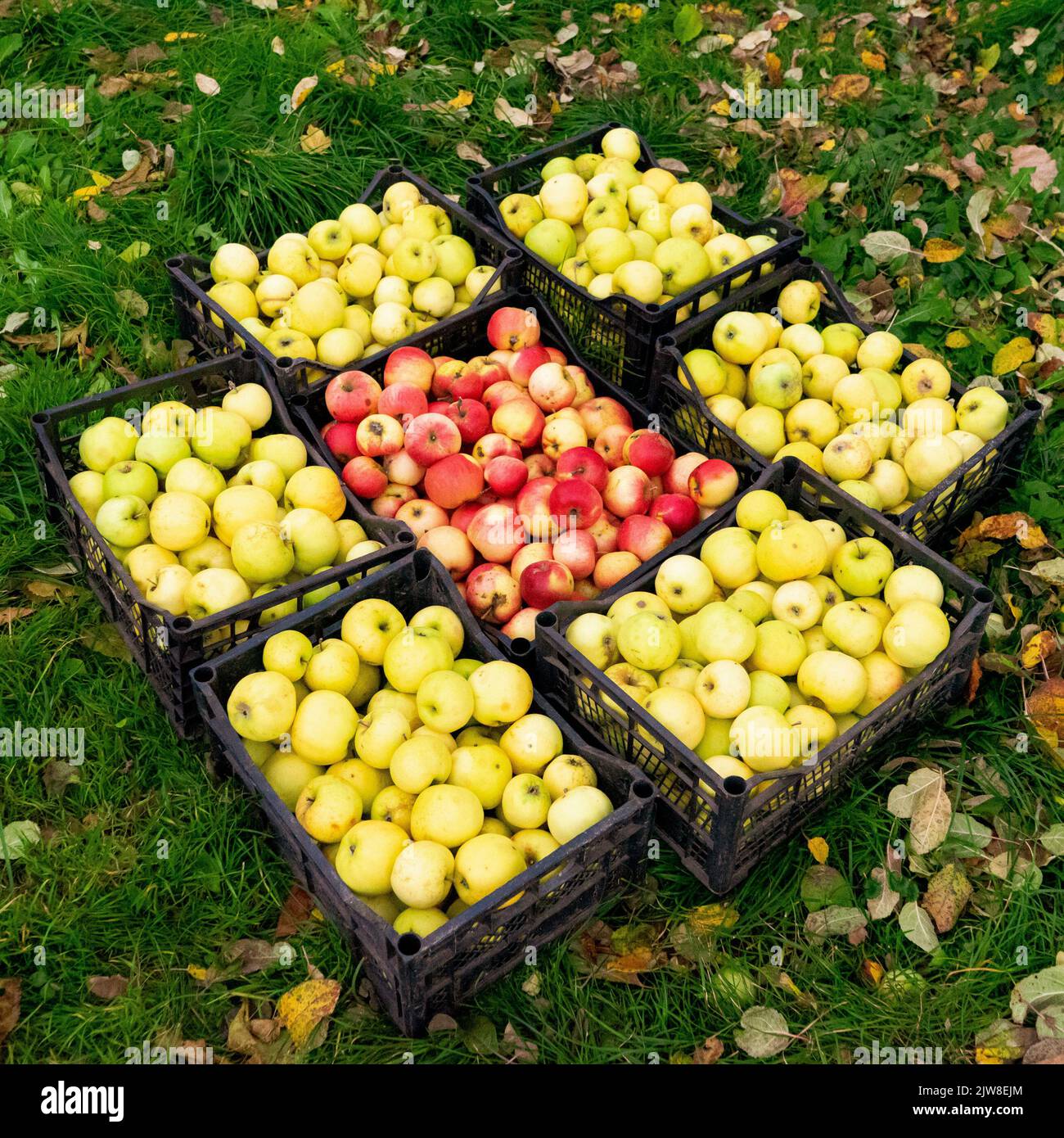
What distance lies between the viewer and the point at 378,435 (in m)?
3.94

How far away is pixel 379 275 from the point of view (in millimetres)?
4551

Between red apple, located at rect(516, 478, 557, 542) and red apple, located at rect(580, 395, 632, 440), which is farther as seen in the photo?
red apple, located at rect(580, 395, 632, 440)

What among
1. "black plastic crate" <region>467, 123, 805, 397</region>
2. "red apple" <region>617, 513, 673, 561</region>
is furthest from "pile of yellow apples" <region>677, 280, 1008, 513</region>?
"red apple" <region>617, 513, 673, 561</region>

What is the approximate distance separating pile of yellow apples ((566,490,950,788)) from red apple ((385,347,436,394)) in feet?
4.06

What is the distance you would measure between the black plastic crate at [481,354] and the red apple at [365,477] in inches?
3.0

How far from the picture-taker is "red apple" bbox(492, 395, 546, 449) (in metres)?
4.03

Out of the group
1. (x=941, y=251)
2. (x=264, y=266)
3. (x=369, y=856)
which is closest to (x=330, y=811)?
(x=369, y=856)

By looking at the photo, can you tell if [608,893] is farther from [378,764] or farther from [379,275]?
[379,275]

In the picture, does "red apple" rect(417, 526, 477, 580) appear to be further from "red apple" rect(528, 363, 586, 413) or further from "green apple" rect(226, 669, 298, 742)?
"green apple" rect(226, 669, 298, 742)

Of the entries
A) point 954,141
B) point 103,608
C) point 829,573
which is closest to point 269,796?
point 103,608

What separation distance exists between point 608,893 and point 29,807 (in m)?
1.81

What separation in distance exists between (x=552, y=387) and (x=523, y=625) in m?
1.00

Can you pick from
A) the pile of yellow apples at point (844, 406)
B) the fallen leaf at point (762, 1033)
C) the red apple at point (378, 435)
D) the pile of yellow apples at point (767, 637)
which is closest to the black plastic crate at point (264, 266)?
the red apple at point (378, 435)

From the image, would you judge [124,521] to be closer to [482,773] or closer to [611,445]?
[482,773]
